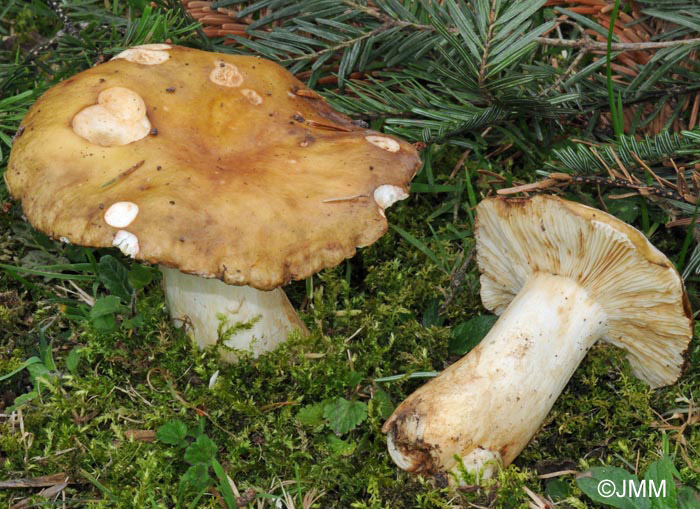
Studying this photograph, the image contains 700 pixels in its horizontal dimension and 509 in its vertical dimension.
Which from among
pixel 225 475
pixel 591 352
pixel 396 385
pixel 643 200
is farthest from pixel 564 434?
pixel 225 475

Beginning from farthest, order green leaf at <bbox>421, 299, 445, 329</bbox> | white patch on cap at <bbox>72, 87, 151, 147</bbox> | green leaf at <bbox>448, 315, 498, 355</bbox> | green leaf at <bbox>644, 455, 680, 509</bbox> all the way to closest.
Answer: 1. green leaf at <bbox>421, 299, 445, 329</bbox>
2. green leaf at <bbox>448, 315, 498, 355</bbox>
3. white patch on cap at <bbox>72, 87, 151, 147</bbox>
4. green leaf at <bbox>644, 455, 680, 509</bbox>

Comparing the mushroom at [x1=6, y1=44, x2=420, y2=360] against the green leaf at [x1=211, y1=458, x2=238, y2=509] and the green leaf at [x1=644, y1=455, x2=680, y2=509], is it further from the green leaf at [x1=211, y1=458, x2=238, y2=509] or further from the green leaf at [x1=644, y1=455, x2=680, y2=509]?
the green leaf at [x1=644, y1=455, x2=680, y2=509]

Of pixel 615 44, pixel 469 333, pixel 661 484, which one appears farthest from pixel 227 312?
pixel 615 44

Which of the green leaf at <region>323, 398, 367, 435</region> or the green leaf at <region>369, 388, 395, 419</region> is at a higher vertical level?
the green leaf at <region>369, 388, 395, 419</region>

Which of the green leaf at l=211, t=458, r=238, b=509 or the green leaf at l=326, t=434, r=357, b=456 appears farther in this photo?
the green leaf at l=326, t=434, r=357, b=456

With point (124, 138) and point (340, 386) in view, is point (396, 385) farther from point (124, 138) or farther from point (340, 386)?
point (124, 138)

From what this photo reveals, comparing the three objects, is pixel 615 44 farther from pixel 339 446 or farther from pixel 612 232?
pixel 339 446

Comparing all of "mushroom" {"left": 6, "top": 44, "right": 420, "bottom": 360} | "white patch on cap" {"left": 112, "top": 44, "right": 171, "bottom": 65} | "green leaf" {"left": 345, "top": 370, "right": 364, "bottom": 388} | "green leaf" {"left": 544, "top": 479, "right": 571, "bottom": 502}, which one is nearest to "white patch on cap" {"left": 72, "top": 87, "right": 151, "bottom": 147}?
"mushroom" {"left": 6, "top": 44, "right": 420, "bottom": 360}
